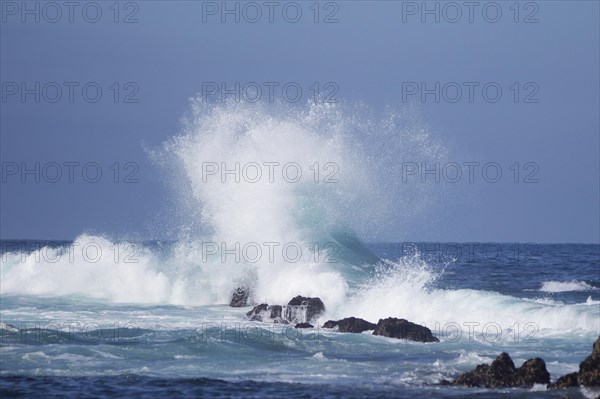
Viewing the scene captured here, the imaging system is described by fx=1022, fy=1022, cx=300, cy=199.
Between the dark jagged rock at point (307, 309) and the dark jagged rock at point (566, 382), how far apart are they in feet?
36.7

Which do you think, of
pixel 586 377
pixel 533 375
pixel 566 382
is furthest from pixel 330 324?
pixel 586 377

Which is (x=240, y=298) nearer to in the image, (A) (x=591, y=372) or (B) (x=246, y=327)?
(B) (x=246, y=327)

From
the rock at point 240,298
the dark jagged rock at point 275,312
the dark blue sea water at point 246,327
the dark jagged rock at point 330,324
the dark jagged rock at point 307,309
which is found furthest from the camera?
the rock at point 240,298

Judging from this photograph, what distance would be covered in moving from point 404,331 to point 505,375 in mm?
6449

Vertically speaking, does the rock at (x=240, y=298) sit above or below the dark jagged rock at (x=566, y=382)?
above

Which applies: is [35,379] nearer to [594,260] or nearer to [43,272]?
[43,272]

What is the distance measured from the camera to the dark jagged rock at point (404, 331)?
2250 cm

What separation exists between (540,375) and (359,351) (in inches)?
212

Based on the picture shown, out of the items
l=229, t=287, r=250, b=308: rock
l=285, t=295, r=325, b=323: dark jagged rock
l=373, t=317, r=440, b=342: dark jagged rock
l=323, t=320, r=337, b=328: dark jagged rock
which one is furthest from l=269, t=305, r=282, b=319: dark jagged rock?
l=229, t=287, r=250, b=308: rock

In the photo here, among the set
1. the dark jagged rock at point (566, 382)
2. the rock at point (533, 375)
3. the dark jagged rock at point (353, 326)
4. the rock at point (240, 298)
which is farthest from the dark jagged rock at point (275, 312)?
the dark jagged rock at point (566, 382)

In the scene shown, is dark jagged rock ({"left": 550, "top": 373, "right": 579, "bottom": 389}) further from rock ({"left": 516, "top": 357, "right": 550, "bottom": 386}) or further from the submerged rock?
rock ({"left": 516, "top": 357, "right": 550, "bottom": 386})

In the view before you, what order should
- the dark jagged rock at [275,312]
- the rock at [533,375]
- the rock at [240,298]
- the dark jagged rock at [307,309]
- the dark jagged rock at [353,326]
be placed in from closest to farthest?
1. the rock at [533,375]
2. the dark jagged rock at [353,326]
3. the dark jagged rock at [307,309]
4. the dark jagged rock at [275,312]
5. the rock at [240,298]

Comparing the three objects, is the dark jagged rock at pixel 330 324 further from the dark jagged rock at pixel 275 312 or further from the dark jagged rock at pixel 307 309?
the dark jagged rock at pixel 275 312

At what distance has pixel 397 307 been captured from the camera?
29297 millimetres
